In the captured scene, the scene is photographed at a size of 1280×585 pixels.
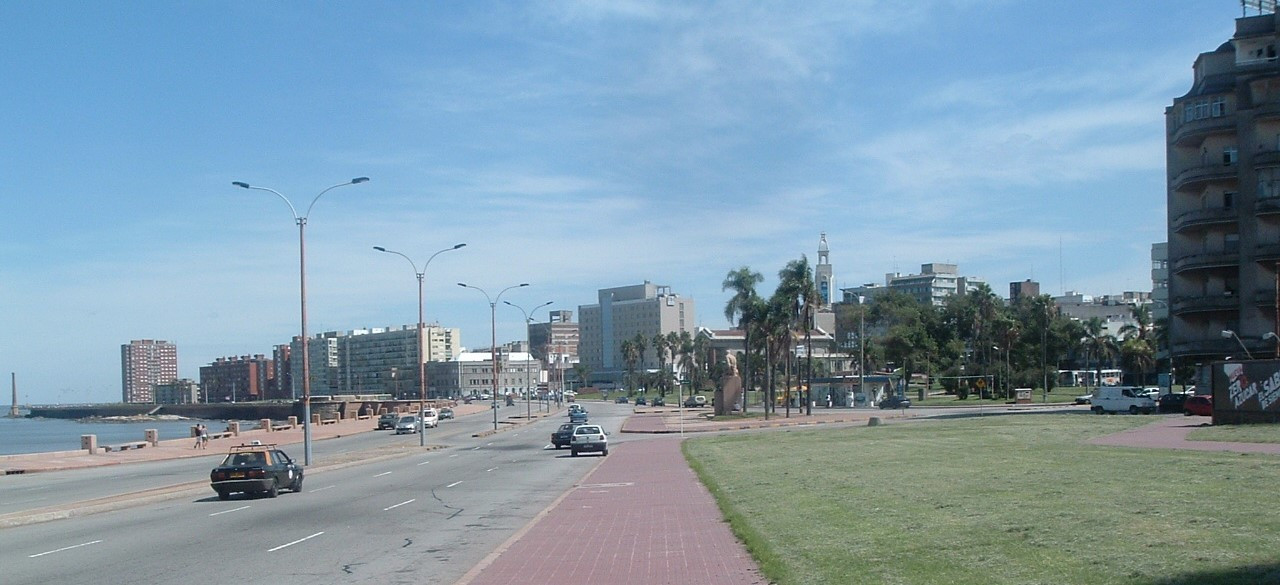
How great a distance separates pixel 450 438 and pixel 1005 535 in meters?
62.3

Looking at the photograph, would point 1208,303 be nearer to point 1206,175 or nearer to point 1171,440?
point 1206,175

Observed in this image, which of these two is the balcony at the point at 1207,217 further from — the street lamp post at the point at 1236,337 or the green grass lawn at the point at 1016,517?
A: the green grass lawn at the point at 1016,517

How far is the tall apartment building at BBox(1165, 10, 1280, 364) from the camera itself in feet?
198

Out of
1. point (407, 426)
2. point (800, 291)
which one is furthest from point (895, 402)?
point (407, 426)

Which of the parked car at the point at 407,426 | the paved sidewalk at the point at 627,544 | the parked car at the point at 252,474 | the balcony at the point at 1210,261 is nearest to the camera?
the paved sidewalk at the point at 627,544

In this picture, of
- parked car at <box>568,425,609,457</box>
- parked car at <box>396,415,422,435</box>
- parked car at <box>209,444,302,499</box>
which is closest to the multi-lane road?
parked car at <box>209,444,302,499</box>

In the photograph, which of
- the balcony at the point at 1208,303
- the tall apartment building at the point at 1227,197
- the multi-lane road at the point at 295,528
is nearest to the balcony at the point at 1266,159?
the tall apartment building at the point at 1227,197

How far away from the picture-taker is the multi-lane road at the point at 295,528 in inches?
606

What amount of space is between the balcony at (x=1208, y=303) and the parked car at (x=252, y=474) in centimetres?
5588

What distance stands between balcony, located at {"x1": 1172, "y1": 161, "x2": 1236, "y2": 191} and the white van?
1323cm

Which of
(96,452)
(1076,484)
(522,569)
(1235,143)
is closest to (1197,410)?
(1235,143)

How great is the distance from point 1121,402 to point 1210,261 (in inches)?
408

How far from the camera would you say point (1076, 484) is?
60.8 ft

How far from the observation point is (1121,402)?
6253 centimetres
